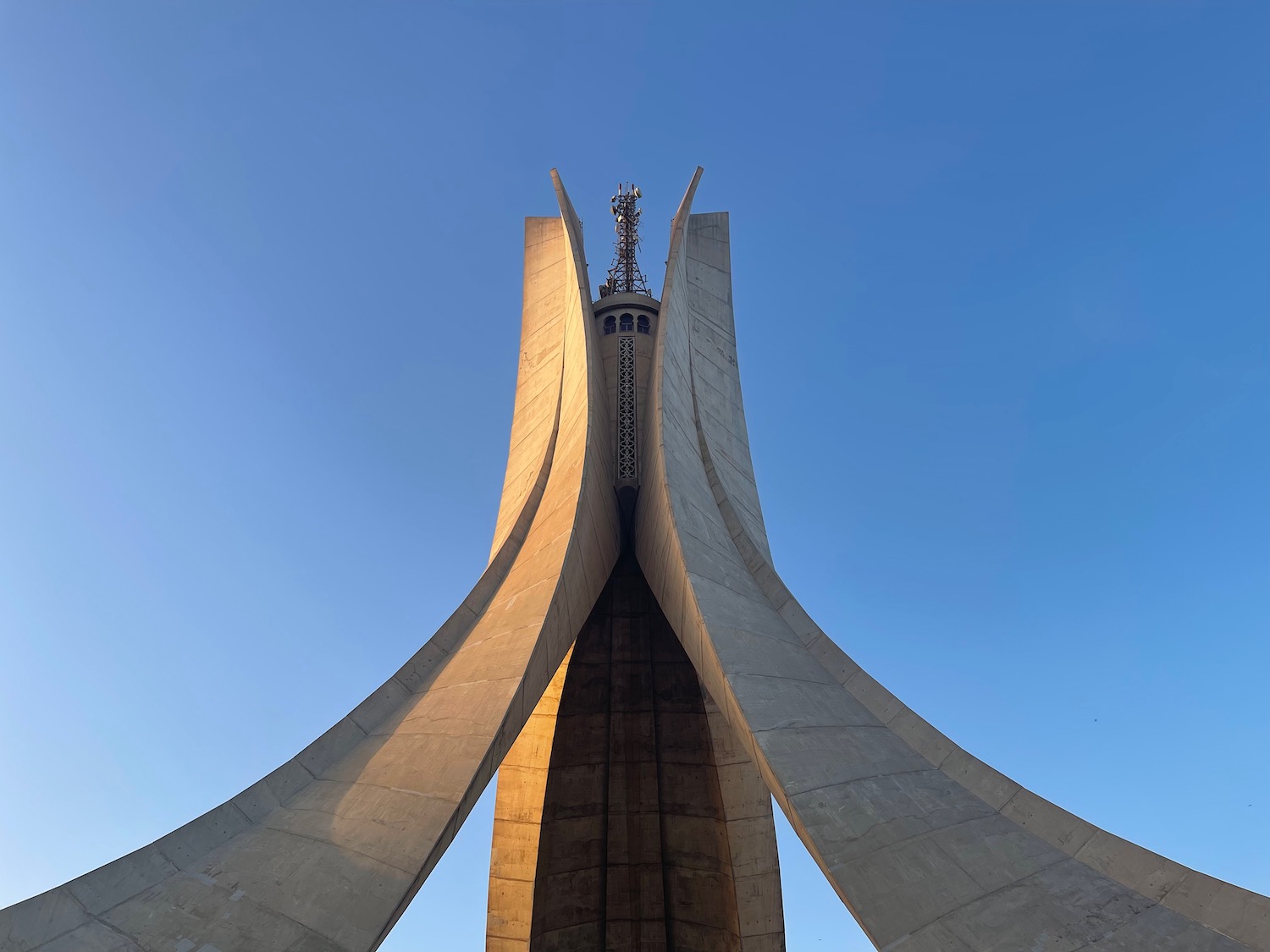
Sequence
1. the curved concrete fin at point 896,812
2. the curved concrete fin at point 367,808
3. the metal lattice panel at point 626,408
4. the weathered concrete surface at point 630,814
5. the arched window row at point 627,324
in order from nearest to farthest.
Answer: the curved concrete fin at point 896,812 → the curved concrete fin at point 367,808 → the metal lattice panel at point 626,408 → the weathered concrete surface at point 630,814 → the arched window row at point 627,324

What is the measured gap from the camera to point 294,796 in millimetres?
4863

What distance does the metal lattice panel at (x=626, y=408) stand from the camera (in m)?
9.21

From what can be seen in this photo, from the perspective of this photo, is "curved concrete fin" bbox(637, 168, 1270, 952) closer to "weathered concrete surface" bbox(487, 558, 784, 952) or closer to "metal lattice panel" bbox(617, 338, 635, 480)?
"metal lattice panel" bbox(617, 338, 635, 480)

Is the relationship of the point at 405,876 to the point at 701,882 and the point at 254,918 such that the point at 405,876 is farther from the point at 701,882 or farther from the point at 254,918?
the point at 701,882

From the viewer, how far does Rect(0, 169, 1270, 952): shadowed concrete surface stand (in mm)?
3533

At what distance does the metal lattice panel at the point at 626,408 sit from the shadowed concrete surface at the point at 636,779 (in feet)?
0.12

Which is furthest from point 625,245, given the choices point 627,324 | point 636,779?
point 636,779

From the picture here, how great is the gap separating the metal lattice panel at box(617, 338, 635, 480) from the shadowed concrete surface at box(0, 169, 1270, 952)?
0.04 metres

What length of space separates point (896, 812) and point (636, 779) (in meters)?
6.69

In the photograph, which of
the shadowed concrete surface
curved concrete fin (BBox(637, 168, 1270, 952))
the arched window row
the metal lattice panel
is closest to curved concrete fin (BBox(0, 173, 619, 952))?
the shadowed concrete surface

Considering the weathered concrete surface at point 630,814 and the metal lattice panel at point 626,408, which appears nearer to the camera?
the metal lattice panel at point 626,408

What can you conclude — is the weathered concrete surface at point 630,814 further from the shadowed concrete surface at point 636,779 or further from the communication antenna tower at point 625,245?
the communication antenna tower at point 625,245

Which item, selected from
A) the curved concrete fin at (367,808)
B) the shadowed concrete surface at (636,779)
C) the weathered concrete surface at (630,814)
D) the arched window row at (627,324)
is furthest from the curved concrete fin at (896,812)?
the arched window row at (627,324)

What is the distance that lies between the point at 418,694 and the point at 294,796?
1.13 metres
